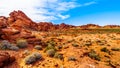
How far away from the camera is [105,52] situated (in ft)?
109

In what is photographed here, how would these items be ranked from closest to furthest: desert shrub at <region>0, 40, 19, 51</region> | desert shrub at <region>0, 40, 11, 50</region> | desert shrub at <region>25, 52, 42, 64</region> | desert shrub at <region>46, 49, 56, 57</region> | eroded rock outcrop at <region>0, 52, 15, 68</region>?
eroded rock outcrop at <region>0, 52, 15, 68</region>, desert shrub at <region>25, 52, 42, 64</region>, desert shrub at <region>46, 49, 56, 57</region>, desert shrub at <region>0, 40, 11, 50</region>, desert shrub at <region>0, 40, 19, 51</region>

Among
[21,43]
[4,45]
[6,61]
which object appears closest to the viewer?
[6,61]

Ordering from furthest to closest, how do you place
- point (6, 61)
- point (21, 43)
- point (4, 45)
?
point (21, 43)
point (4, 45)
point (6, 61)

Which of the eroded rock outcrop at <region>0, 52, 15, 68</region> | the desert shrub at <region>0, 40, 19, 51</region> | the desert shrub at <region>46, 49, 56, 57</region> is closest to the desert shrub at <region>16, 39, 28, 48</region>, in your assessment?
the desert shrub at <region>0, 40, 19, 51</region>

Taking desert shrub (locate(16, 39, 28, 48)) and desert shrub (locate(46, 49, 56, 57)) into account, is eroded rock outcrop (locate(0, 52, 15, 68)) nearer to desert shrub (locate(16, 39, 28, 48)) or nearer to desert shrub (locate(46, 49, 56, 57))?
desert shrub (locate(46, 49, 56, 57))

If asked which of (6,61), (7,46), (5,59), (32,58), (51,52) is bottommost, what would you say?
(6,61)

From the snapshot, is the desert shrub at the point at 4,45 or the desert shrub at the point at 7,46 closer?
the desert shrub at the point at 4,45

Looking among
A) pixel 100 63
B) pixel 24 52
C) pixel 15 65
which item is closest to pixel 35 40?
pixel 24 52

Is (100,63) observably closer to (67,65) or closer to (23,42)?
(67,65)

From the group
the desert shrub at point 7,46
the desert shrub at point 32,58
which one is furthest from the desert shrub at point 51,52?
the desert shrub at point 7,46

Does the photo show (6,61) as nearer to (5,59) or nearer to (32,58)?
(5,59)

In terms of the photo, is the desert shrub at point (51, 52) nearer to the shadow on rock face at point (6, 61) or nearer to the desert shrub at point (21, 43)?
the shadow on rock face at point (6, 61)

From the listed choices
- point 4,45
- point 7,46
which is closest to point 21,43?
point 7,46

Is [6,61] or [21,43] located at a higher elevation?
[21,43]
